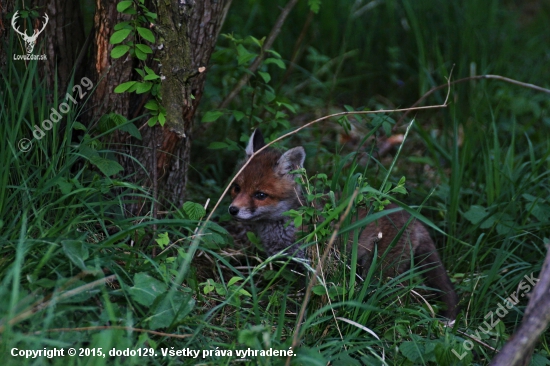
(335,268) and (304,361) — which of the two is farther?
(335,268)

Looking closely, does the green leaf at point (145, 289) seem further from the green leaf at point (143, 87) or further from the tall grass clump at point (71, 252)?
the green leaf at point (143, 87)

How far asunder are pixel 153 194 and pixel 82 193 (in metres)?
0.58

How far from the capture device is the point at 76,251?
298 centimetres

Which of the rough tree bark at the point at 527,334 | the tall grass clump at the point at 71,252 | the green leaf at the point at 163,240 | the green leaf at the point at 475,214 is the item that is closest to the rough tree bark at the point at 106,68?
the tall grass clump at the point at 71,252

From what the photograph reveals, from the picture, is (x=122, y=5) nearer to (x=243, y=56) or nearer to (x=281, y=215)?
(x=243, y=56)

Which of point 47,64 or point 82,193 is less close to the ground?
point 47,64

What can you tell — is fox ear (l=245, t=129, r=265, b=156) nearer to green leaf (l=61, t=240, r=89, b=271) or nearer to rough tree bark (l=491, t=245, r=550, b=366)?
green leaf (l=61, t=240, r=89, b=271)

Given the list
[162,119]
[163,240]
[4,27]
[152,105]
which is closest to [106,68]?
[152,105]

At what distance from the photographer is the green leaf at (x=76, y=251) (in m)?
2.93

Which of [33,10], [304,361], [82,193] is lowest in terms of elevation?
[304,361]

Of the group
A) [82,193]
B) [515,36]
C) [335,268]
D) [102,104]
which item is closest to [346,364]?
[335,268]

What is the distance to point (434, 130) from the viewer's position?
6.27m

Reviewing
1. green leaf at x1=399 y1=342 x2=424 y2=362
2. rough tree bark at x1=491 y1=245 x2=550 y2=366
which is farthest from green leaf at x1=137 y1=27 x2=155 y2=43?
rough tree bark at x1=491 y1=245 x2=550 y2=366

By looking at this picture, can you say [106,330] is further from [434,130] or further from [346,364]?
[434,130]
